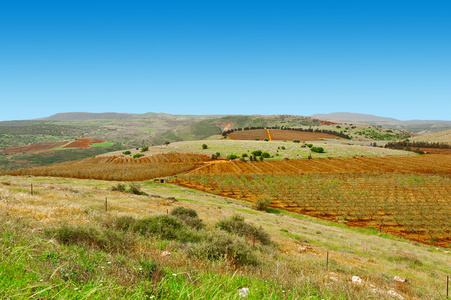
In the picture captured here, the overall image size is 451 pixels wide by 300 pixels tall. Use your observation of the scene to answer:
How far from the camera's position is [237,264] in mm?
6539

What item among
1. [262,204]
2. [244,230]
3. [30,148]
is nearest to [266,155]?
[262,204]

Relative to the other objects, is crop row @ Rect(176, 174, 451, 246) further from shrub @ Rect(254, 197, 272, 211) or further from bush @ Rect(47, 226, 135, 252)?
bush @ Rect(47, 226, 135, 252)

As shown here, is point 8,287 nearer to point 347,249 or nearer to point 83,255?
point 83,255

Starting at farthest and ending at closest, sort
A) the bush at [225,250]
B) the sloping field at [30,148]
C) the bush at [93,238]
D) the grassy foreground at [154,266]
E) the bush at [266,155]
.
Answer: the sloping field at [30,148] → the bush at [266,155] → the bush at [225,250] → the bush at [93,238] → the grassy foreground at [154,266]

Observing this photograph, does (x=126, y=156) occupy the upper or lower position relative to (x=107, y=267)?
lower

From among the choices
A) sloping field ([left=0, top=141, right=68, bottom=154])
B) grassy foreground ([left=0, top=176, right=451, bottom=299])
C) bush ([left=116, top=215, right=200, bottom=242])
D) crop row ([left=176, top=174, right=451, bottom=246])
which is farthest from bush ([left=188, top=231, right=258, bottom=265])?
sloping field ([left=0, top=141, right=68, bottom=154])

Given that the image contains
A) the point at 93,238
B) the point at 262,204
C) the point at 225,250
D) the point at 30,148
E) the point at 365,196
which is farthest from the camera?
the point at 30,148

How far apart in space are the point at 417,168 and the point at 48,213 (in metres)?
63.1

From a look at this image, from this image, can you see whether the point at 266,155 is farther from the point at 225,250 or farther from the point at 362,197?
the point at 225,250

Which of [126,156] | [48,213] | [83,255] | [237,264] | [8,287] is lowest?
[126,156]

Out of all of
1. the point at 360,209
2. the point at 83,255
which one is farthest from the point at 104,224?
the point at 360,209

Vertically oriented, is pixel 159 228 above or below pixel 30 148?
above

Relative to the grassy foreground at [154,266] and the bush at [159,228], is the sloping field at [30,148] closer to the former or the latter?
the grassy foreground at [154,266]

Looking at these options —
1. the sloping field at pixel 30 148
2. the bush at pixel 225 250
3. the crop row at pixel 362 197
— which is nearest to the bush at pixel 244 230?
the bush at pixel 225 250
